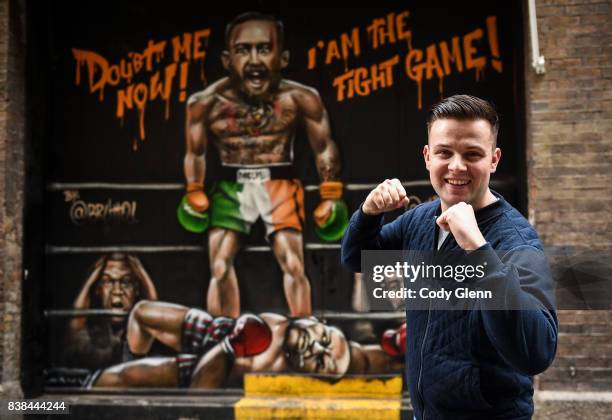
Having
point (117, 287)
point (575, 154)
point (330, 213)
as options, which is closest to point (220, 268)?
point (117, 287)

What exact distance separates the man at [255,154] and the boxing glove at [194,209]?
0.01 m

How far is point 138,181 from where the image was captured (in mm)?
6363

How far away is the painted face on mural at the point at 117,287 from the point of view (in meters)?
6.32

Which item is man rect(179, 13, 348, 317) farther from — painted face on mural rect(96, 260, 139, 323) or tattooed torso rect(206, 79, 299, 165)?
painted face on mural rect(96, 260, 139, 323)

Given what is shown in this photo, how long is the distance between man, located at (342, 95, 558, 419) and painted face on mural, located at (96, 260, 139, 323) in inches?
172

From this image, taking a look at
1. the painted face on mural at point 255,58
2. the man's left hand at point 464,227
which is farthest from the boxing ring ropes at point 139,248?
the man's left hand at point 464,227

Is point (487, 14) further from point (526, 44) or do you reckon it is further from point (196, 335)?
point (196, 335)

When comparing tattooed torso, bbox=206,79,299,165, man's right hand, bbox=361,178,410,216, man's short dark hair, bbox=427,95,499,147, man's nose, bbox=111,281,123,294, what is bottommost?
man's nose, bbox=111,281,123,294

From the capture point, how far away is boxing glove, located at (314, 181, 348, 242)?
6105 millimetres

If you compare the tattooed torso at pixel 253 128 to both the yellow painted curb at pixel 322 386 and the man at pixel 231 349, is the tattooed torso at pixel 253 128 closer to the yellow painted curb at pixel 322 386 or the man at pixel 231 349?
the man at pixel 231 349

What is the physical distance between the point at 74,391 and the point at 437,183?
5.17m
